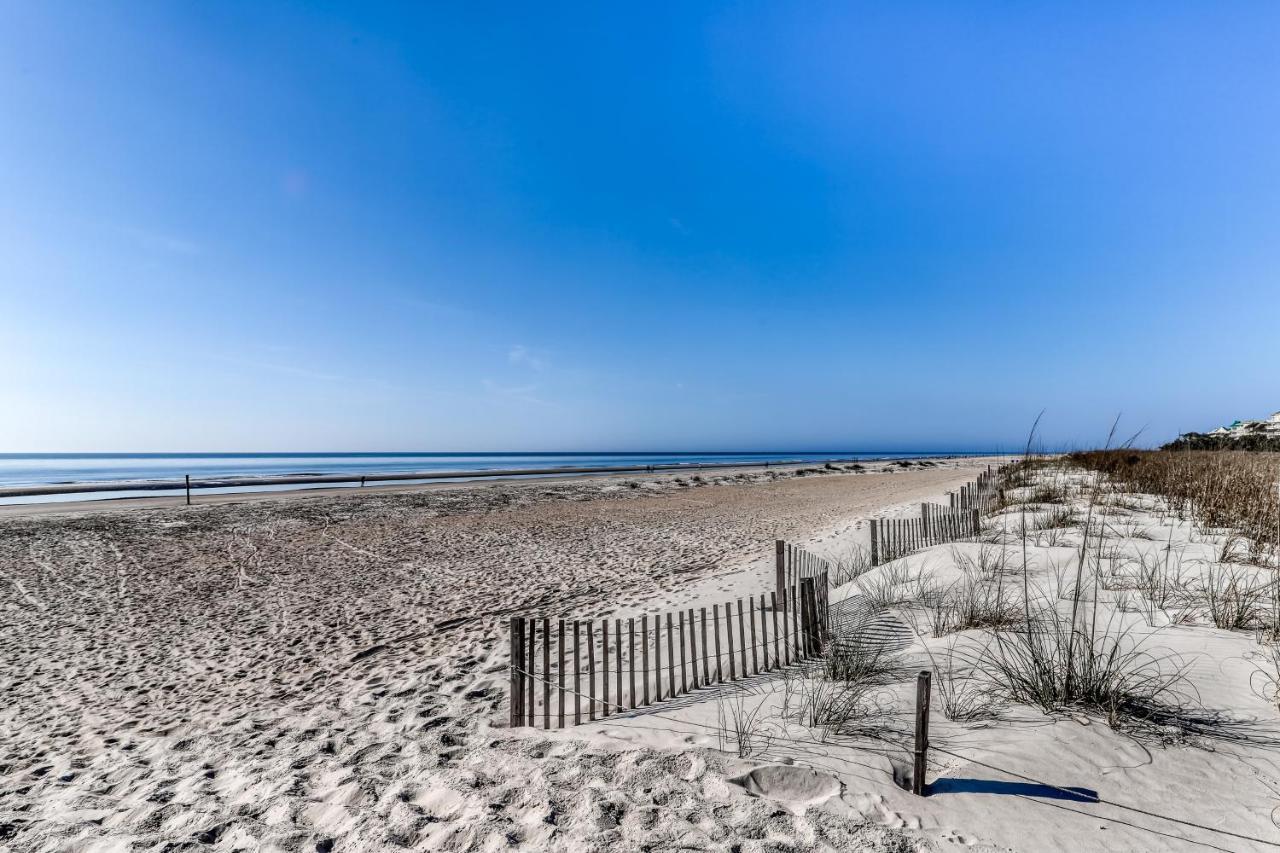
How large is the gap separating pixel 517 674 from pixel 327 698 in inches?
98.6

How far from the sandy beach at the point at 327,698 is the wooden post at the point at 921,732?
14.9 inches

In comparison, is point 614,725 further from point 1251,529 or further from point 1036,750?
point 1251,529

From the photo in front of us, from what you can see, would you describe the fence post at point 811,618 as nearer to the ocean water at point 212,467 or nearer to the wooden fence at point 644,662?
the wooden fence at point 644,662

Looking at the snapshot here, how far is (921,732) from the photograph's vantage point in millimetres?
2945

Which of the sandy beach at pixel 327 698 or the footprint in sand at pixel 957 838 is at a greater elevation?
the footprint in sand at pixel 957 838

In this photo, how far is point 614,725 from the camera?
4.23 metres

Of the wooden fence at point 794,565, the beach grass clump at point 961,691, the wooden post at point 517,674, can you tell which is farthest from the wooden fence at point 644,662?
the beach grass clump at point 961,691

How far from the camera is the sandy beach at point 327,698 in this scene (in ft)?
10.4

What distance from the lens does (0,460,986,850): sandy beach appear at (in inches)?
125

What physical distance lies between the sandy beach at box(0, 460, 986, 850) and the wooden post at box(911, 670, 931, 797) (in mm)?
378

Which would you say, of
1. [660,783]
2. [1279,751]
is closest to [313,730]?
[660,783]

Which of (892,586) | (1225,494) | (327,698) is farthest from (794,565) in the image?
(1225,494)

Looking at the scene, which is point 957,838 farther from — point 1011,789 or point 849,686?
point 849,686

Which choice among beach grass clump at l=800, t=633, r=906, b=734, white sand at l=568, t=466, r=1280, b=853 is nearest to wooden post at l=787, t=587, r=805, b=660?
beach grass clump at l=800, t=633, r=906, b=734
